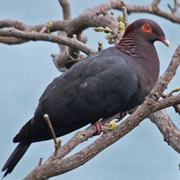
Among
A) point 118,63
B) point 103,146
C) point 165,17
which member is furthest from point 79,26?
point 103,146

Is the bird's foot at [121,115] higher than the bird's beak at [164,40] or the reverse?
the reverse

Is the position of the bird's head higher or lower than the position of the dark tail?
higher

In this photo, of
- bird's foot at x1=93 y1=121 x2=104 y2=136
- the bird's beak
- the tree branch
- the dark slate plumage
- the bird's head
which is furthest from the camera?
the tree branch

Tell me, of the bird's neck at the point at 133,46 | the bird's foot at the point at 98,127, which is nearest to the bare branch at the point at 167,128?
the bird's foot at the point at 98,127

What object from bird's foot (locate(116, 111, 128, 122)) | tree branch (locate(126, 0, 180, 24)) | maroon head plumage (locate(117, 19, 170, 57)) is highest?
tree branch (locate(126, 0, 180, 24))

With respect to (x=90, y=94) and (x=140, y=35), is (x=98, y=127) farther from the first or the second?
(x=140, y=35)

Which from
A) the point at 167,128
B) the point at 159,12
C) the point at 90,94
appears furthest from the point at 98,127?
the point at 159,12

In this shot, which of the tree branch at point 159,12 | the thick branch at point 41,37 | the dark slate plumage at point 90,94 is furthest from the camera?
the thick branch at point 41,37

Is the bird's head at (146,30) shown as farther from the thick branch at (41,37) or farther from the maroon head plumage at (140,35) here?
the thick branch at (41,37)

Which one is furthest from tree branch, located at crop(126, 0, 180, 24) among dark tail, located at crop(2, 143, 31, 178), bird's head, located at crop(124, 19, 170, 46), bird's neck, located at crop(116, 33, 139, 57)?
dark tail, located at crop(2, 143, 31, 178)

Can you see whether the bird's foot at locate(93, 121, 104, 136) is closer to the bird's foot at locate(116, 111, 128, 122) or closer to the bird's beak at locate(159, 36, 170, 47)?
the bird's foot at locate(116, 111, 128, 122)

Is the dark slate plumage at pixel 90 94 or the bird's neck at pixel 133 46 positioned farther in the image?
the bird's neck at pixel 133 46

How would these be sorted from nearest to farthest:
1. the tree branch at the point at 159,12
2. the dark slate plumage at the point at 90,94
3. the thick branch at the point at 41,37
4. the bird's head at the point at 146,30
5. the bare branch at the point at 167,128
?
the bare branch at the point at 167,128, the dark slate plumage at the point at 90,94, the bird's head at the point at 146,30, the tree branch at the point at 159,12, the thick branch at the point at 41,37

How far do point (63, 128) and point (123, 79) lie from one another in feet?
2.07
